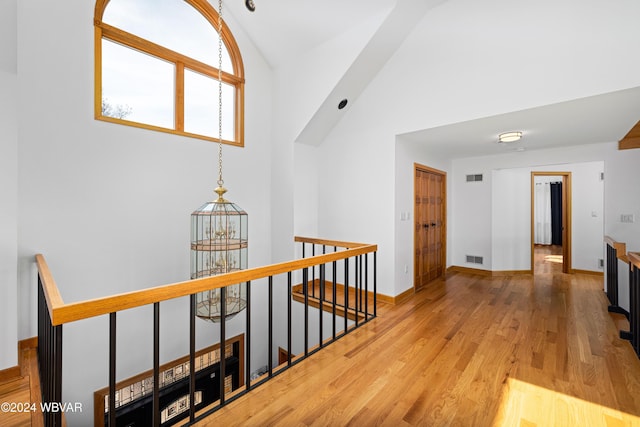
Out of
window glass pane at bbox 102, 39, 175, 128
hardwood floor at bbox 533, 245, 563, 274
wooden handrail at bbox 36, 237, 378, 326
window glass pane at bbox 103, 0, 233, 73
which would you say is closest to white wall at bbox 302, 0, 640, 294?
window glass pane at bbox 103, 0, 233, 73

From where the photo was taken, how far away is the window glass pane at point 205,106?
3.83 metres

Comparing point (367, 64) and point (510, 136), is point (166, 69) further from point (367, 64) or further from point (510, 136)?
point (510, 136)

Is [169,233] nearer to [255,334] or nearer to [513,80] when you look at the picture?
[255,334]

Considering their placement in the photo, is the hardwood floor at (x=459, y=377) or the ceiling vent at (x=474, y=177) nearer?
the hardwood floor at (x=459, y=377)

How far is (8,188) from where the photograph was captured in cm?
211

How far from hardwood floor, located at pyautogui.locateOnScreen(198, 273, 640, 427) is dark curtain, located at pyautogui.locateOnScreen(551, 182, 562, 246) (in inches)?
268

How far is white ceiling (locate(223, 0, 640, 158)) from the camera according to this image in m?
3.00

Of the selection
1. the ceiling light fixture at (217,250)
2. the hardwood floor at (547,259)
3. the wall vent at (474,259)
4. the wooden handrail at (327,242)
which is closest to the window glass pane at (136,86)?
the ceiling light fixture at (217,250)

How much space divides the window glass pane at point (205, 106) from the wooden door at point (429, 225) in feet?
9.67

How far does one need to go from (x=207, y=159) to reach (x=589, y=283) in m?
6.37

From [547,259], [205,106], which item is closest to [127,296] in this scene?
[205,106]

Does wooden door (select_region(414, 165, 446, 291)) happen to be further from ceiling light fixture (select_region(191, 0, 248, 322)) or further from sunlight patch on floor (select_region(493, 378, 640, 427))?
ceiling light fixture (select_region(191, 0, 248, 322))

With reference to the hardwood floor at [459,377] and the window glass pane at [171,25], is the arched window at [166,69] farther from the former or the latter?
the hardwood floor at [459,377]

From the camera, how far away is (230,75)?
421cm
